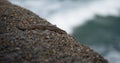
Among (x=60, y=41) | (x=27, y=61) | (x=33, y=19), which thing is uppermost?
(x=33, y=19)

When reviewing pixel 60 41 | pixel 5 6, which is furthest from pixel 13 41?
pixel 5 6

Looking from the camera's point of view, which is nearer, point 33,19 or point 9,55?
point 9,55

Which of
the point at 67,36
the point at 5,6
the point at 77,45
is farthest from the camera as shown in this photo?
the point at 5,6

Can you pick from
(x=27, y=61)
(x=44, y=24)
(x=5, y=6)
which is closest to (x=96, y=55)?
(x=27, y=61)

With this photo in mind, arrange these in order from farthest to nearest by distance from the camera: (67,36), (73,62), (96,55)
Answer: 1. (67,36)
2. (96,55)
3. (73,62)

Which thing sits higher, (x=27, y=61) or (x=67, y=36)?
(x=67, y=36)

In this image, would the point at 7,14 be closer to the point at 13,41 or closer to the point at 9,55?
the point at 13,41
